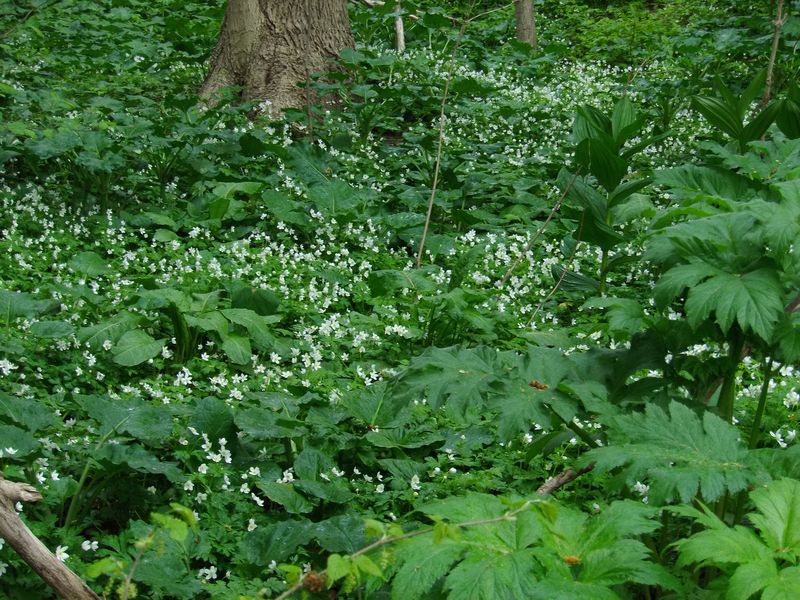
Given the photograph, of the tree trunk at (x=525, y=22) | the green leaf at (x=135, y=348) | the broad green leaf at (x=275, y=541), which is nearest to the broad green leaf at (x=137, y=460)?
the broad green leaf at (x=275, y=541)

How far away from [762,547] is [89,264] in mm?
4504

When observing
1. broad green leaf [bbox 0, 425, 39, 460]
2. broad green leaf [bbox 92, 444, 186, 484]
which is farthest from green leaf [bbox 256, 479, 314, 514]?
broad green leaf [bbox 0, 425, 39, 460]

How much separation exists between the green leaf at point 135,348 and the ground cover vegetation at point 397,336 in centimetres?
2

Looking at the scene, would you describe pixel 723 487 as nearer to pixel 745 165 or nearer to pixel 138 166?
pixel 745 165

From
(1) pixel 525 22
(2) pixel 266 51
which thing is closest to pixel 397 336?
(2) pixel 266 51

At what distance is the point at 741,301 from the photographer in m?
2.33

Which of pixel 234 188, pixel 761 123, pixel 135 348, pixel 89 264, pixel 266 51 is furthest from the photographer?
pixel 266 51

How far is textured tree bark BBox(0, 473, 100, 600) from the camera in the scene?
2.51 m

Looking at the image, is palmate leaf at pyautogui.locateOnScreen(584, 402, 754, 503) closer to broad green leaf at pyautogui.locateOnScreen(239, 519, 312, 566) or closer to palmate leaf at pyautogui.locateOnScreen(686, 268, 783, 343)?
palmate leaf at pyautogui.locateOnScreen(686, 268, 783, 343)

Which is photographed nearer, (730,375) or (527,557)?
(527,557)

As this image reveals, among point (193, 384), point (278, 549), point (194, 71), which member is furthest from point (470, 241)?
point (194, 71)

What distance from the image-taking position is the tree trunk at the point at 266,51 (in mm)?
8602

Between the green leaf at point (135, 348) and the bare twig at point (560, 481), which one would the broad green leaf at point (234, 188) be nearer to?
the green leaf at point (135, 348)

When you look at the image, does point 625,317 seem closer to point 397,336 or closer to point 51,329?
point 397,336
